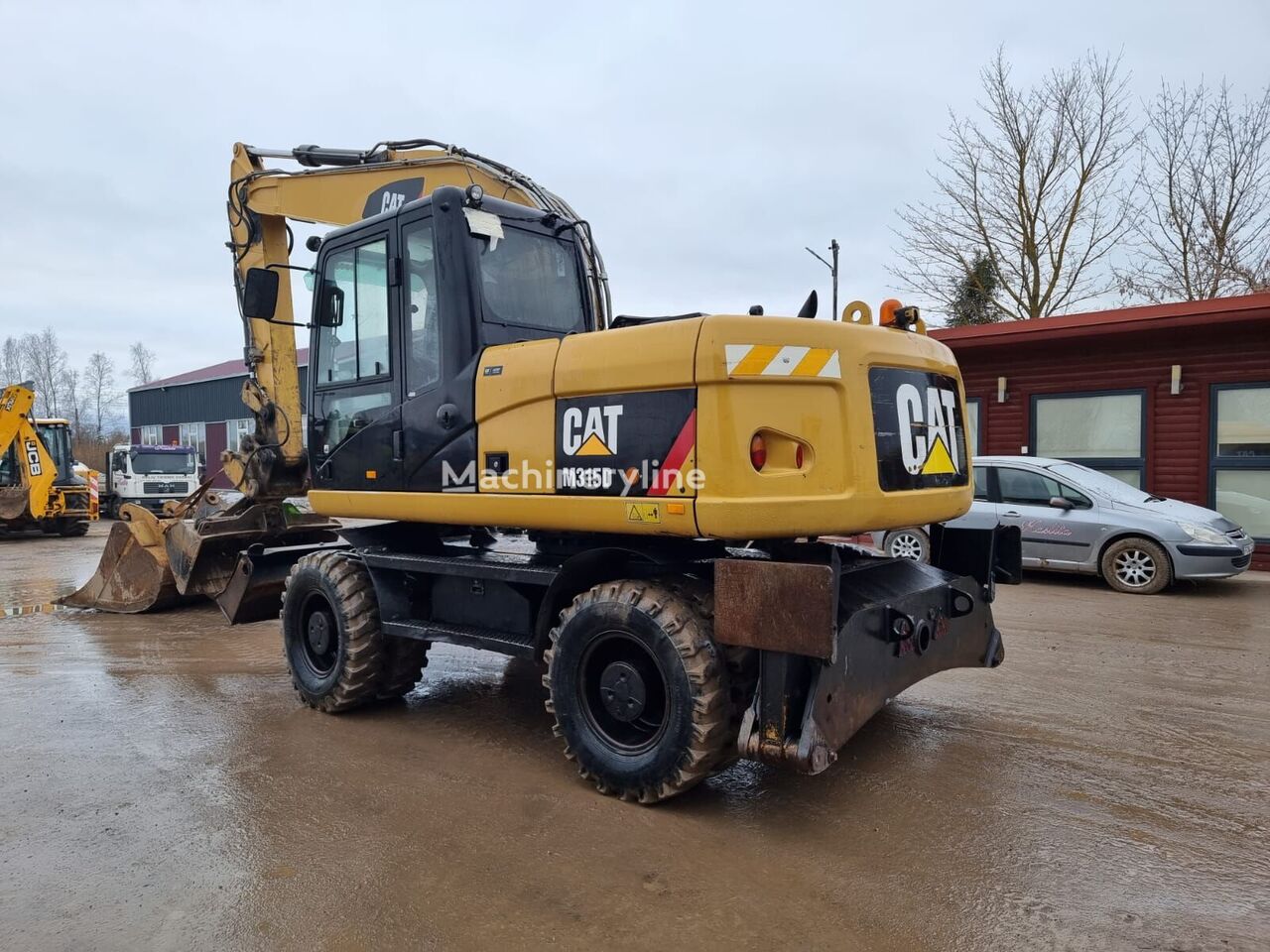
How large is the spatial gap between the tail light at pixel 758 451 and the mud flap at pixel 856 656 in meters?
0.44

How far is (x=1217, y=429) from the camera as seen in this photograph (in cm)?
1203

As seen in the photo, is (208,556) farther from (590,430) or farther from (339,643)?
(590,430)

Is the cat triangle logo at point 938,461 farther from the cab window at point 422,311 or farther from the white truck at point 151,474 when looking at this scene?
the white truck at point 151,474

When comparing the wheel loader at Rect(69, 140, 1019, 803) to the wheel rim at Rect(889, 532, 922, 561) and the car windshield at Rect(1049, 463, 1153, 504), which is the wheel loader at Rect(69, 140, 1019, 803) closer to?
the wheel rim at Rect(889, 532, 922, 561)

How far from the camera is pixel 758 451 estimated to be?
3.74 m

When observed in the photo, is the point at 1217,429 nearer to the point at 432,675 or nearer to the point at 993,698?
the point at 993,698

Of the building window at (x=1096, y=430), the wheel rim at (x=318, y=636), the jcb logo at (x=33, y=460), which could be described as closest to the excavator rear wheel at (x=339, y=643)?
the wheel rim at (x=318, y=636)

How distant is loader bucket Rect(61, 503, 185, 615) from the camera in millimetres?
8969

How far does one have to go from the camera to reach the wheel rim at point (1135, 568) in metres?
9.59

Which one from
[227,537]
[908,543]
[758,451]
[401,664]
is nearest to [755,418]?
[758,451]

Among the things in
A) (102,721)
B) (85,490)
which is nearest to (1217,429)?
(102,721)

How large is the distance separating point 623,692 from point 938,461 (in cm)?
193

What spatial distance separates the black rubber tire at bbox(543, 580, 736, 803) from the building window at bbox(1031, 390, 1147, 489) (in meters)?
10.7

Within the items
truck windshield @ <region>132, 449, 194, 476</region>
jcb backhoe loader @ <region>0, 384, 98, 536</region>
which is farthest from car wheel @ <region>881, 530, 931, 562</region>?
truck windshield @ <region>132, 449, 194, 476</region>
